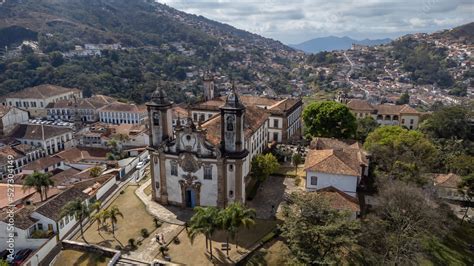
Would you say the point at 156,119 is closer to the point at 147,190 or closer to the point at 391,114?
the point at 147,190

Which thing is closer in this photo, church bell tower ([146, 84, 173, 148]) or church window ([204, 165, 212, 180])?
church window ([204, 165, 212, 180])

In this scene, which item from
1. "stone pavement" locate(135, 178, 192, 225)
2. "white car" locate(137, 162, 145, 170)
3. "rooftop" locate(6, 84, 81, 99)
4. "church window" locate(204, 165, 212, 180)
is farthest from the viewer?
"rooftop" locate(6, 84, 81, 99)

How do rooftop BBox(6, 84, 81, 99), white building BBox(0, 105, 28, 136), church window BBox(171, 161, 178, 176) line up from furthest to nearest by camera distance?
1. rooftop BBox(6, 84, 81, 99)
2. white building BBox(0, 105, 28, 136)
3. church window BBox(171, 161, 178, 176)

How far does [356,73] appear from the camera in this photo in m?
170

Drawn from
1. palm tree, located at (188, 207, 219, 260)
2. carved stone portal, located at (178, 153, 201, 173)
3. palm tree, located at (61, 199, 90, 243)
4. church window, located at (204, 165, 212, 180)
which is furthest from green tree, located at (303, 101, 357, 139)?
palm tree, located at (61, 199, 90, 243)

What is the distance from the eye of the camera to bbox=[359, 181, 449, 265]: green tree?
2803 centimetres

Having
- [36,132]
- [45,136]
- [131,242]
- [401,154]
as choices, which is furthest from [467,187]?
[36,132]

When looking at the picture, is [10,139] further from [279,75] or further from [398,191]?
[279,75]

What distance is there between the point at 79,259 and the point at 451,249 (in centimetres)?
3158

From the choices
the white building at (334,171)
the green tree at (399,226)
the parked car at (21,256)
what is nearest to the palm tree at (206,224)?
the green tree at (399,226)

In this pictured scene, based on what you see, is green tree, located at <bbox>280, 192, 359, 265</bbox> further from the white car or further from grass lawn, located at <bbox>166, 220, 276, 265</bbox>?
the white car

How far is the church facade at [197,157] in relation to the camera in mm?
33500

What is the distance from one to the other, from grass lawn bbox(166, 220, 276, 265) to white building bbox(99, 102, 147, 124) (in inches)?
1917

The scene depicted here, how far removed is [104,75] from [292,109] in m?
74.7
